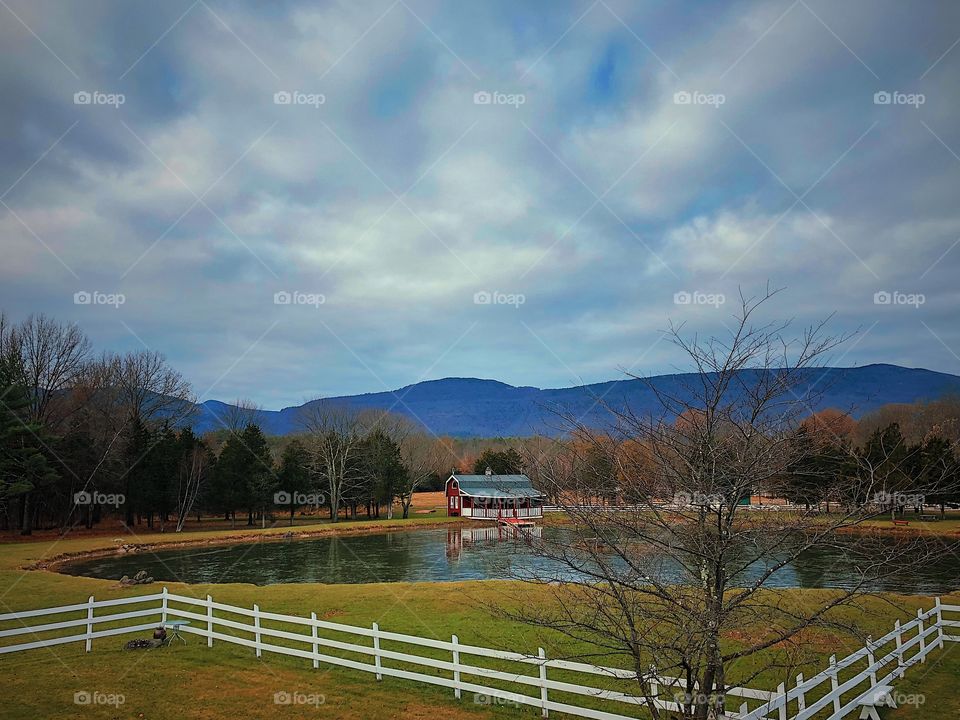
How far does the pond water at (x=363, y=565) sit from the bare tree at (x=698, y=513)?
1407cm

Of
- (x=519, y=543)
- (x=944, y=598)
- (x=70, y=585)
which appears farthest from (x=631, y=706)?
(x=70, y=585)

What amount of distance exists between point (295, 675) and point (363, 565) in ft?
64.0

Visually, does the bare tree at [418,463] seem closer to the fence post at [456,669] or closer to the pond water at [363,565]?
the pond water at [363,565]

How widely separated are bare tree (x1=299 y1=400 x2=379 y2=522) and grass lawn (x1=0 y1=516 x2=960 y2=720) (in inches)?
1457

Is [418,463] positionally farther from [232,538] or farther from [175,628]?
[175,628]

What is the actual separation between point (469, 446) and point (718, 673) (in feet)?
417

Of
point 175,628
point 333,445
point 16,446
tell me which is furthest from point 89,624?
point 333,445

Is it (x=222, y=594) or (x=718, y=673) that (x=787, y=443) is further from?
(x=222, y=594)

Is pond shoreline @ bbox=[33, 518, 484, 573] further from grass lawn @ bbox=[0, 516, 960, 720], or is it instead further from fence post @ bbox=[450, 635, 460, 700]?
fence post @ bbox=[450, 635, 460, 700]

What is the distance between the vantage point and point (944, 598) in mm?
19516

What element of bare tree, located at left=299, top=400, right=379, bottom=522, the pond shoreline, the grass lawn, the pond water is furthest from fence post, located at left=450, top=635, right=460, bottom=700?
bare tree, located at left=299, top=400, right=379, bottom=522

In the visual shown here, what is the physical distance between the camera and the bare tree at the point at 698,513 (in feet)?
19.5

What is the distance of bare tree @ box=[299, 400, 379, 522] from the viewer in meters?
57.5

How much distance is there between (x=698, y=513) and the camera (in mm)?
6289
